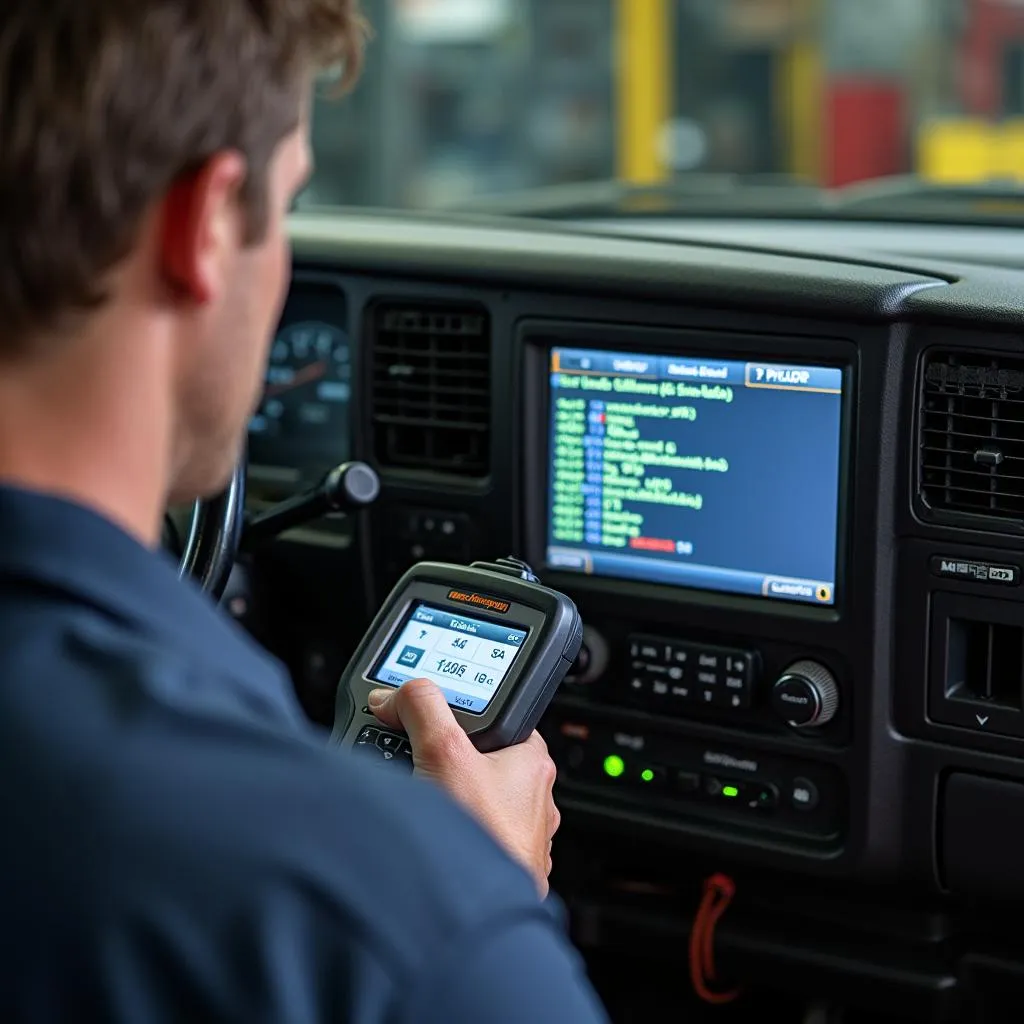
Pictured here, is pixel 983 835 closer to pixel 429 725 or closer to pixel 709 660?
pixel 709 660

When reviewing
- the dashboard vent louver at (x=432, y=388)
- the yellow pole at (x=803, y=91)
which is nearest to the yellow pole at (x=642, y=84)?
the yellow pole at (x=803, y=91)

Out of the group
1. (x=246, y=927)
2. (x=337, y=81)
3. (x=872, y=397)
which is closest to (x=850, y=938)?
(x=872, y=397)

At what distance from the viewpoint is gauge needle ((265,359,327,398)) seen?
2209mm

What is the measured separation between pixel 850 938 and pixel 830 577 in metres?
0.48

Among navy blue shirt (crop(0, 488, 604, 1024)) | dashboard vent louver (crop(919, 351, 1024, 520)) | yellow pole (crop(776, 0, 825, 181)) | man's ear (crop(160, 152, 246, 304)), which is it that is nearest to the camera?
navy blue shirt (crop(0, 488, 604, 1024))

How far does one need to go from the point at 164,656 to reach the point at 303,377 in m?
1.52

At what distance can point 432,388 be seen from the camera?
204cm

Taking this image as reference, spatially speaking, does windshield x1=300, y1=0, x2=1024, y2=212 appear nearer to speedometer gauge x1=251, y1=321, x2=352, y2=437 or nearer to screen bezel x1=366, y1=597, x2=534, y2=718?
speedometer gauge x1=251, y1=321, x2=352, y2=437

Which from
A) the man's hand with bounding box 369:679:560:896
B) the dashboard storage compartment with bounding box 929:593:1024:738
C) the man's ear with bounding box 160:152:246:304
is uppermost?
the man's ear with bounding box 160:152:246:304

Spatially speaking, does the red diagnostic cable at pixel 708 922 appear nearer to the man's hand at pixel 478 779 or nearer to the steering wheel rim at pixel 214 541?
the steering wheel rim at pixel 214 541

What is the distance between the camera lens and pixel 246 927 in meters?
0.67

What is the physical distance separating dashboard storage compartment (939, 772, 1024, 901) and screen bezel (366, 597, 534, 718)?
0.58 metres

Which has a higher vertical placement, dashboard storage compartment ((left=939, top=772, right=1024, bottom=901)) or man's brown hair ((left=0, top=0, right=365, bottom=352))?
man's brown hair ((left=0, top=0, right=365, bottom=352))

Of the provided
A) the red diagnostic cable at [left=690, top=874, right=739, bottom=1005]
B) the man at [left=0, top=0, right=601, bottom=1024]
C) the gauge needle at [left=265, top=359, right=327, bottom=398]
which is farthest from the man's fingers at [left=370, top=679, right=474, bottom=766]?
the gauge needle at [left=265, top=359, right=327, bottom=398]
